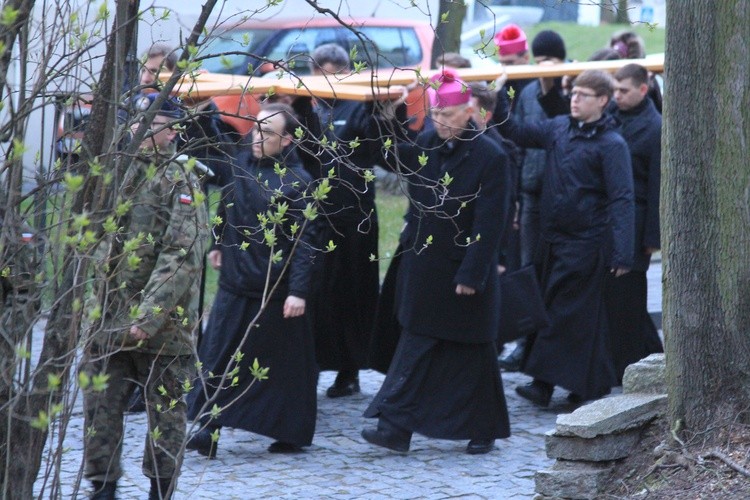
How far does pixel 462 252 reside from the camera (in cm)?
645

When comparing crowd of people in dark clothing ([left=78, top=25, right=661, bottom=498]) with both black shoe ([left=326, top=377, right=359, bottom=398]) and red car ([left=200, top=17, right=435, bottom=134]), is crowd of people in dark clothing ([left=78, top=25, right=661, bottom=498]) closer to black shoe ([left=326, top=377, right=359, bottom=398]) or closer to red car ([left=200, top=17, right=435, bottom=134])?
black shoe ([left=326, top=377, right=359, bottom=398])

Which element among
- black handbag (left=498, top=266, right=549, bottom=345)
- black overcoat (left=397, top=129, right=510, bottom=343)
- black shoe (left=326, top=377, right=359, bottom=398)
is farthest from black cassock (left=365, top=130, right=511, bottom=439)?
black shoe (left=326, top=377, right=359, bottom=398)

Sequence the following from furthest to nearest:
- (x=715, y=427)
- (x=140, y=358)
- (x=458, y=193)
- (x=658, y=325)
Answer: (x=658, y=325)
(x=458, y=193)
(x=140, y=358)
(x=715, y=427)

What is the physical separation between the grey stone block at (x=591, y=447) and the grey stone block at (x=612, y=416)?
27 millimetres

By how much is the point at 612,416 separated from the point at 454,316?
1.48 meters

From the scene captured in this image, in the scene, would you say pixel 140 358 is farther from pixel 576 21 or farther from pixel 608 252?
pixel 576 21

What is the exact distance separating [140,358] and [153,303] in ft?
1.22

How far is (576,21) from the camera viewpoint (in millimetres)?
36000

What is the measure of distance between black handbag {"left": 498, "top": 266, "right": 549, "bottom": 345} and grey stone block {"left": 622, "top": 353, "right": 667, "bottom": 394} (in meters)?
1.56

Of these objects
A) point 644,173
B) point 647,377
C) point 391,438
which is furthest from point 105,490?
point 644,173

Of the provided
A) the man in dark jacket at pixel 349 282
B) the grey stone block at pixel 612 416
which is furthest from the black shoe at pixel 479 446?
the man in dark jacket at pixel 349 282

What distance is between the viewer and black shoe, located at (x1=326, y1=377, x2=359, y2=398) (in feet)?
25.3

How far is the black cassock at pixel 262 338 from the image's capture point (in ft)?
20.6

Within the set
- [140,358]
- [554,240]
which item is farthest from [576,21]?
[140,358]
